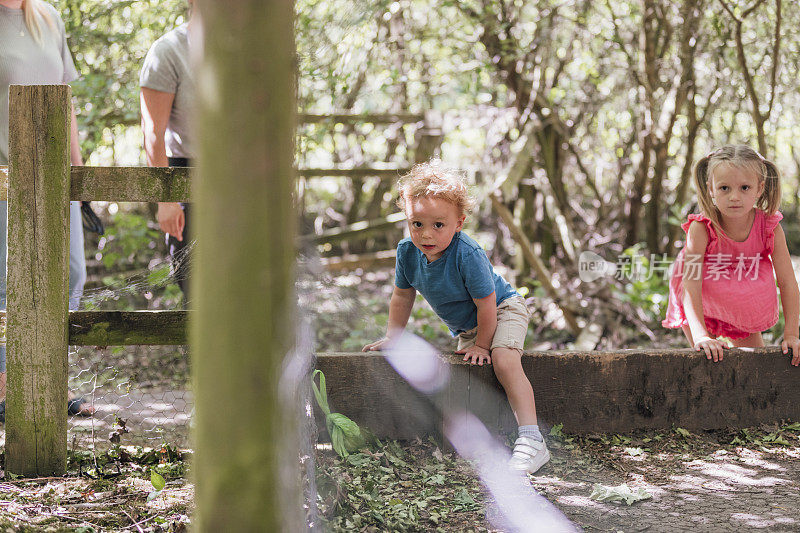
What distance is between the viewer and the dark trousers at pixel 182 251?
118 inches

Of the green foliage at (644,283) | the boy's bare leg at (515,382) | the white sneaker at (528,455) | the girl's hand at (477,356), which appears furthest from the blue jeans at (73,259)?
the green foliage at (644,283)

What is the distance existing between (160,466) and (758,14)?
475cm

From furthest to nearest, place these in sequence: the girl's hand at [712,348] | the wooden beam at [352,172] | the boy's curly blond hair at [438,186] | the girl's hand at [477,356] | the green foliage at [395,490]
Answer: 1. the wooden beam at [352,172]
2. the girl's hand at [712,348]
3. the girl's hand at [477,356]
4. the boy's curly blond hair at [438,186]
5. the green foliage at [395,490]

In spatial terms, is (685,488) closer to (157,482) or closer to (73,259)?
(157,482)

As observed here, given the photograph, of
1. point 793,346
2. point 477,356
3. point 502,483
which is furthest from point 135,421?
point 793,346

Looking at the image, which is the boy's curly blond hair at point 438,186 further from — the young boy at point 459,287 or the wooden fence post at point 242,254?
the wooden fence post at point 242,254

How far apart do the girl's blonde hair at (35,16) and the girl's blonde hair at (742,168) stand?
303 cm

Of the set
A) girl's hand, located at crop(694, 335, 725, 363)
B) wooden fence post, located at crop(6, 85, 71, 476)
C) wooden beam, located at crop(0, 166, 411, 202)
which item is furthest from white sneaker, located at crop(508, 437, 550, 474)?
wooden fence post, located at crop(6, 85, 71, 476)

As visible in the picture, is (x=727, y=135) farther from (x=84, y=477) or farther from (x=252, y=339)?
(x=252, y=339)

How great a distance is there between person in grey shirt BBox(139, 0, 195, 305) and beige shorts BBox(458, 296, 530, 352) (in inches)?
49.5

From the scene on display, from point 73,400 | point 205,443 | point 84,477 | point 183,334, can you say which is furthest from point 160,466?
point 205,443

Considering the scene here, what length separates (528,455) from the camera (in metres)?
2.84

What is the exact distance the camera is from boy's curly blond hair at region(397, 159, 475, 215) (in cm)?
294

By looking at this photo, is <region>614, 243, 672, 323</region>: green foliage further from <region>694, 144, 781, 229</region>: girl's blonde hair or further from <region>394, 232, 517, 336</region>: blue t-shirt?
<region>394, 232, 517, 336</region>: blue t-shirt
